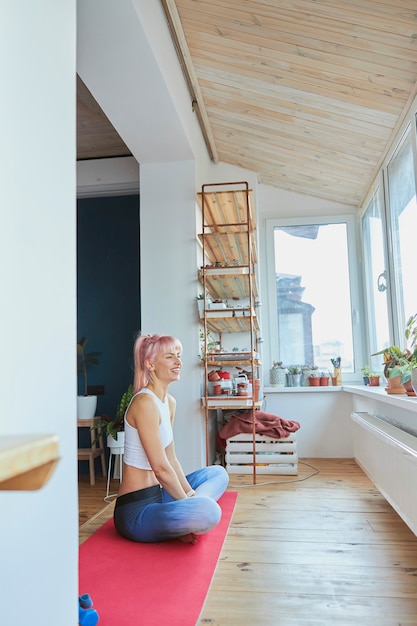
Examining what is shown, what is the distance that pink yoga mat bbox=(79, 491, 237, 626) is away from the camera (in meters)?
1.80

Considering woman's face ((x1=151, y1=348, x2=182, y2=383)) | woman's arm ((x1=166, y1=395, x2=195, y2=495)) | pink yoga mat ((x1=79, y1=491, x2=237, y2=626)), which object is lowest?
pink yoga mat ((x1=79, y1=491, x2=237, y2=626))

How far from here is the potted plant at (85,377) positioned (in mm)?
4398

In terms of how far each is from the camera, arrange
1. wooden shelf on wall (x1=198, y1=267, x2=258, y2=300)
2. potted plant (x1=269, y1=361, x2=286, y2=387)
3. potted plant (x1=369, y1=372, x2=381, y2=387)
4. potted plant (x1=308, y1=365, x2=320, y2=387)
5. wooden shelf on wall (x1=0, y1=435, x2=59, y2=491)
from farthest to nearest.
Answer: potted plant (x1=269, y1=361, x2=286, y2=387) < potted plant (x1=308, y1=365, x2=320, y2=387) < potted plant (x1=369, y1=372, x2=381, y2=387) < wooden shelf on wall (x1=198, y1=267, x2=258, y2=300) < wooden shelf on wall (x1=0, y1=435, x2=59, y2=491)

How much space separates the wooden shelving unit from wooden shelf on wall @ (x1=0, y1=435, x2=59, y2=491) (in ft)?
10.7

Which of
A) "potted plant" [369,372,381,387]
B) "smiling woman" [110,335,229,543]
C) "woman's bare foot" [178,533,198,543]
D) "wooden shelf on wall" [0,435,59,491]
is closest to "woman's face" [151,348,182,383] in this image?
"smiling woman" [110,335,229,543]

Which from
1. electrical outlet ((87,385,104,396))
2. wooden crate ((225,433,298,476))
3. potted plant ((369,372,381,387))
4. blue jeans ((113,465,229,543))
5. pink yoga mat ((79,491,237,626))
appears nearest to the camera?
pink yoga mat ((79,491,237,626))

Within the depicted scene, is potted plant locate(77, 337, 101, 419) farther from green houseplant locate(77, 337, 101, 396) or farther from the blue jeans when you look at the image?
the blue jeans

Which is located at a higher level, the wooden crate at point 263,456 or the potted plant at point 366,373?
the potted plant at point 366,373

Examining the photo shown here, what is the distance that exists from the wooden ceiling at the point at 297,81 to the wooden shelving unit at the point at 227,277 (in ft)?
1.90

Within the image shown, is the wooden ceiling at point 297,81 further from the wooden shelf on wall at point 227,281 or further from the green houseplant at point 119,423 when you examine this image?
the green houseplant at point 119,423

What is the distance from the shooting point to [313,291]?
559 cm

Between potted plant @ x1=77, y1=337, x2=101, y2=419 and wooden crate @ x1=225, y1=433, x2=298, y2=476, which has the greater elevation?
potted plant @ x1=77, y1=337, x2=101, y2=419

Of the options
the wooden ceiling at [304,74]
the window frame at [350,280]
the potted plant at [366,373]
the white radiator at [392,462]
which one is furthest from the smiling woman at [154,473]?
the window frame at [350,280]

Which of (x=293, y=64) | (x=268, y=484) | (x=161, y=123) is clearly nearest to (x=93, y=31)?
(x=161, y=123)
